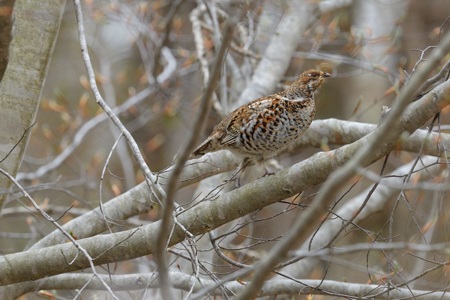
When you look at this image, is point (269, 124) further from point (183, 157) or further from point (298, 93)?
point (183, 157)

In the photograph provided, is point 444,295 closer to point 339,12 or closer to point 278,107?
point 278,107

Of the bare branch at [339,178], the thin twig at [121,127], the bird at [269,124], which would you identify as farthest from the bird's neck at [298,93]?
the bare branch at [339,178]

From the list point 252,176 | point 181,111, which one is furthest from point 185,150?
point 181,111

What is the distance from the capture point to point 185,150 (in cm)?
202

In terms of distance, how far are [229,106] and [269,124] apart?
2.24m

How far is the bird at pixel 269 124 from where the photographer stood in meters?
4.41

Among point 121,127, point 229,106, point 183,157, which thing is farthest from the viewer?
point 229,106

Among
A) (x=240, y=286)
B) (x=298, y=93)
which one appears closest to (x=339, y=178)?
(x=240, y=286)

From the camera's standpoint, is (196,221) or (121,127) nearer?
(121,127)

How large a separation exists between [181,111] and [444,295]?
250 inches

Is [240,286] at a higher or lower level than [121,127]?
lower

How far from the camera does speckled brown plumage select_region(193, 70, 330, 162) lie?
4.41 m

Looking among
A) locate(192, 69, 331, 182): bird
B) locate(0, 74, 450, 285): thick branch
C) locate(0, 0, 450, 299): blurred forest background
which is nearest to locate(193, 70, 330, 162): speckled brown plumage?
locate(192, 69, 331, 182): bird

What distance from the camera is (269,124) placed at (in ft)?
14.5
